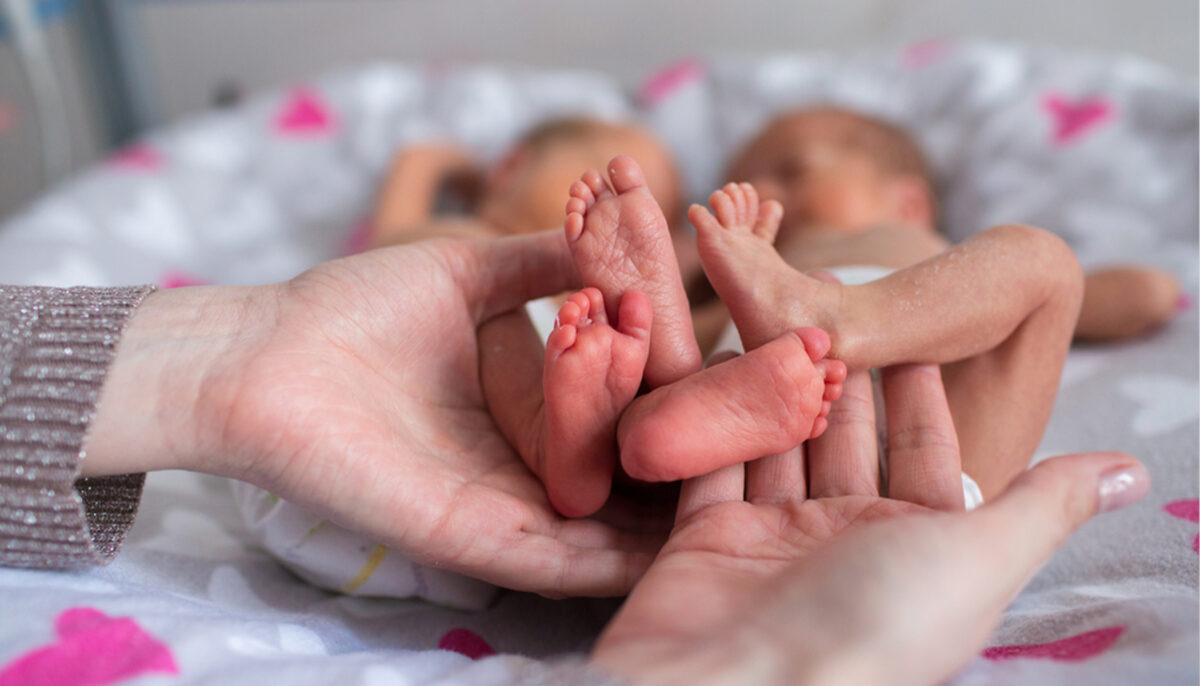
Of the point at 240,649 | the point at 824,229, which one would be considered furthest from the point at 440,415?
the point at 824,229

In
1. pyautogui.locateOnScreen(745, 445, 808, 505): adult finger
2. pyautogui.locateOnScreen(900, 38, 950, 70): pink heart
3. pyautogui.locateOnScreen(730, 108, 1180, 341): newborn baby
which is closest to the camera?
pyautogui.locateOnScreen(745, 445, 808, 505): adult finger

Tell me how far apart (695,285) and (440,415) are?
0.59m

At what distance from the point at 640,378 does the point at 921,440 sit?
232 millimetres

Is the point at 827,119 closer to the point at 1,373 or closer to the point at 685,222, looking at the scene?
the point at 685,222

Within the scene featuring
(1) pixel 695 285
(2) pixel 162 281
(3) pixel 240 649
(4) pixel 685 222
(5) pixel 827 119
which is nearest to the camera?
(3) pixel 240 649

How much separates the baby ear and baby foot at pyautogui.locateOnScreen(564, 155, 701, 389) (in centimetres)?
83

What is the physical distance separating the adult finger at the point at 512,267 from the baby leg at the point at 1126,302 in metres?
0.73

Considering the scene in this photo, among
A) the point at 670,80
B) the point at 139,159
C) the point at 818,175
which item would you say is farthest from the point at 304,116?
the point at 818,175

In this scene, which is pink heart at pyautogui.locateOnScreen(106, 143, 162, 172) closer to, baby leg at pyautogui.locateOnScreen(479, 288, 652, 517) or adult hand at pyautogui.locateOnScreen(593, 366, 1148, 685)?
baby leg at pyautogui.locateOnScreen(479, 288, 652, 517)

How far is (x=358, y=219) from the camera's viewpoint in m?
1.63

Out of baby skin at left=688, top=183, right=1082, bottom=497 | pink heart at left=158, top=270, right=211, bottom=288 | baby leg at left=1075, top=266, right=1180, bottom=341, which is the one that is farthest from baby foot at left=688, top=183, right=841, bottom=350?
pink heart at left=158, top=270, right=211, bottom=288

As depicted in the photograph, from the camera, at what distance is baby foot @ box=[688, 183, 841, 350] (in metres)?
0.69

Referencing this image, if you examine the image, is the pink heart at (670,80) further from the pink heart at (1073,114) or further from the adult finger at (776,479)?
the adult finger at (776,479)

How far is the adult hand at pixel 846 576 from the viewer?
0.43m
